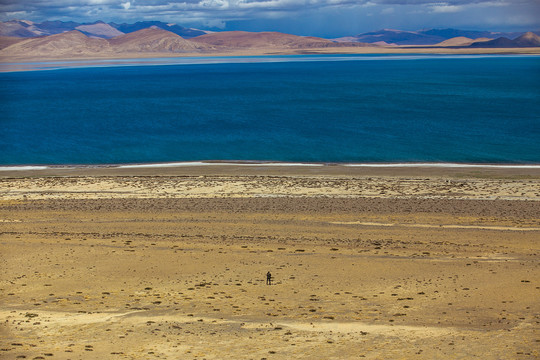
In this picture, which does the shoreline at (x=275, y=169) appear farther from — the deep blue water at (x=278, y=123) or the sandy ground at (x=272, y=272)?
the sandy ground at (x=272, y=272)

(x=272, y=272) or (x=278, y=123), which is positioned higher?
(x=272, y=272)

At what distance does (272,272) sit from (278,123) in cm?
3922

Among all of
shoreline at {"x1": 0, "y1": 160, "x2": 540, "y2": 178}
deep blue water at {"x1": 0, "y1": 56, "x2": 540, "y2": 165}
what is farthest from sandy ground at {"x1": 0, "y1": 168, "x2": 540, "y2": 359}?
deep blue water at {"x1": 0, "y1": 56, "x2": 540, "y2": 165}

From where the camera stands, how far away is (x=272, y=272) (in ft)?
47.7

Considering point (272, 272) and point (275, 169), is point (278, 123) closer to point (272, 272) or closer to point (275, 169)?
point (275, 169)

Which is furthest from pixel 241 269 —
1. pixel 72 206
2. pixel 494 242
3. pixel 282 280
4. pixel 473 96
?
pixel 473 96

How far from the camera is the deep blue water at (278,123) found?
39.0 metres

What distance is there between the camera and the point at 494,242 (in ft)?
55.2

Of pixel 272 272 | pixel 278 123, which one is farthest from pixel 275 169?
pixel 278 123

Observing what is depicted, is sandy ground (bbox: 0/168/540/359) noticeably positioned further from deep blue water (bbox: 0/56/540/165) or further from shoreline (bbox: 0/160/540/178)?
deep blue water (bbox: 0/56/540/165)

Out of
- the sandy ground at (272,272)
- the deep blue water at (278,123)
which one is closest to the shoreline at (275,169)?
the deep blue water at (278,123)

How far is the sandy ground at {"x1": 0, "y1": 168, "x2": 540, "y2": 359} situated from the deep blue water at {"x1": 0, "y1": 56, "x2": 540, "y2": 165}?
A: 1444 centimetres

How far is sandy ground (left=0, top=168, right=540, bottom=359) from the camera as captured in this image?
10.6 m

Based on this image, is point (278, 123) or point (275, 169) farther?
point (278, 123)
